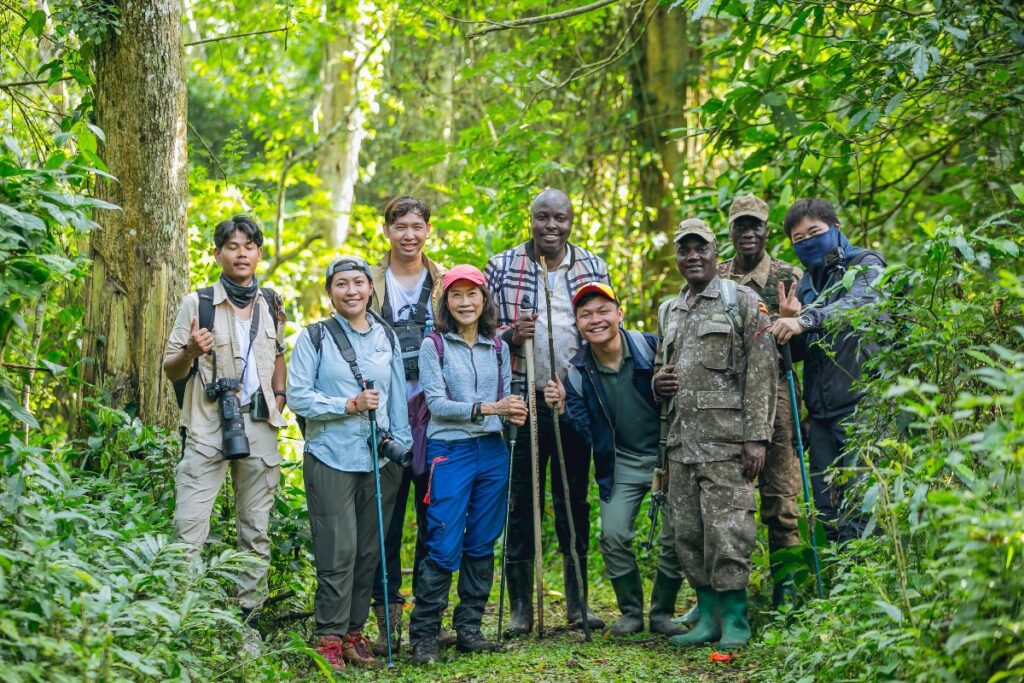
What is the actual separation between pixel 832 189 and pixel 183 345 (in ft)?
18.1

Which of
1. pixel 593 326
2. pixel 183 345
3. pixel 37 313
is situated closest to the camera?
pixel 183 345

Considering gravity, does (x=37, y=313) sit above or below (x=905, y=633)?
above

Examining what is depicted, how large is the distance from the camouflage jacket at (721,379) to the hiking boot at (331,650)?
217 centimetres

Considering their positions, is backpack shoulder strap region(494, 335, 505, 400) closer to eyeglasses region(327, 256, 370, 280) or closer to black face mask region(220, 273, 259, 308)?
eyeglasses region(327, 256, 370, 280)

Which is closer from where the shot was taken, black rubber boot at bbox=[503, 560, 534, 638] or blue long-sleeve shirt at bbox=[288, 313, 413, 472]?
blue long-sleeve shirt at bbox=[288, 313, 413, 472]

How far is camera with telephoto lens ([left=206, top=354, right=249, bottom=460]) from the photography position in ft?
18.5

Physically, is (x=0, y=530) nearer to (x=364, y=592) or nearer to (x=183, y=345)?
(x=183, y=345)

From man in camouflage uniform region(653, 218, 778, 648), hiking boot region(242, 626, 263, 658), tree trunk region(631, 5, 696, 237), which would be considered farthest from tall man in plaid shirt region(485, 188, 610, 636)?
tree trunk region(631, 5, 696, 237)

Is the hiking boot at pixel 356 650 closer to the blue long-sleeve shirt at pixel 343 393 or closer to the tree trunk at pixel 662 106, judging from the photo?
the blue long-sleeve shirt at pixel 343 393

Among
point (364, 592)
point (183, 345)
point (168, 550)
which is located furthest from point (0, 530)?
point (364, 592)

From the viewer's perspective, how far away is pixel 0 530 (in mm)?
4121

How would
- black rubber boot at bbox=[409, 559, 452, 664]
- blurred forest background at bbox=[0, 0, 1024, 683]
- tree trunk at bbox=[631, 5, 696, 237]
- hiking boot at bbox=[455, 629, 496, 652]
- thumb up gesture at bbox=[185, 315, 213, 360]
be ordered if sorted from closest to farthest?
blurred forest background at bbox=[0, 0, 1024, 683]
thumb up gesture at bbox=[185, 315, 213, 360]
black rubber boot at bbox=[409, 559, 452, 664]
hiking boot at bbox=[455, 629, 496, 652]
tree trunk at bbox=[631, 5, 696, 237]

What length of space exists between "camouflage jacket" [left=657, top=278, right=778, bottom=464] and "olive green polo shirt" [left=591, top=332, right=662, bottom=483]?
297 millimetres

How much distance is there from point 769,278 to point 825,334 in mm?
558
